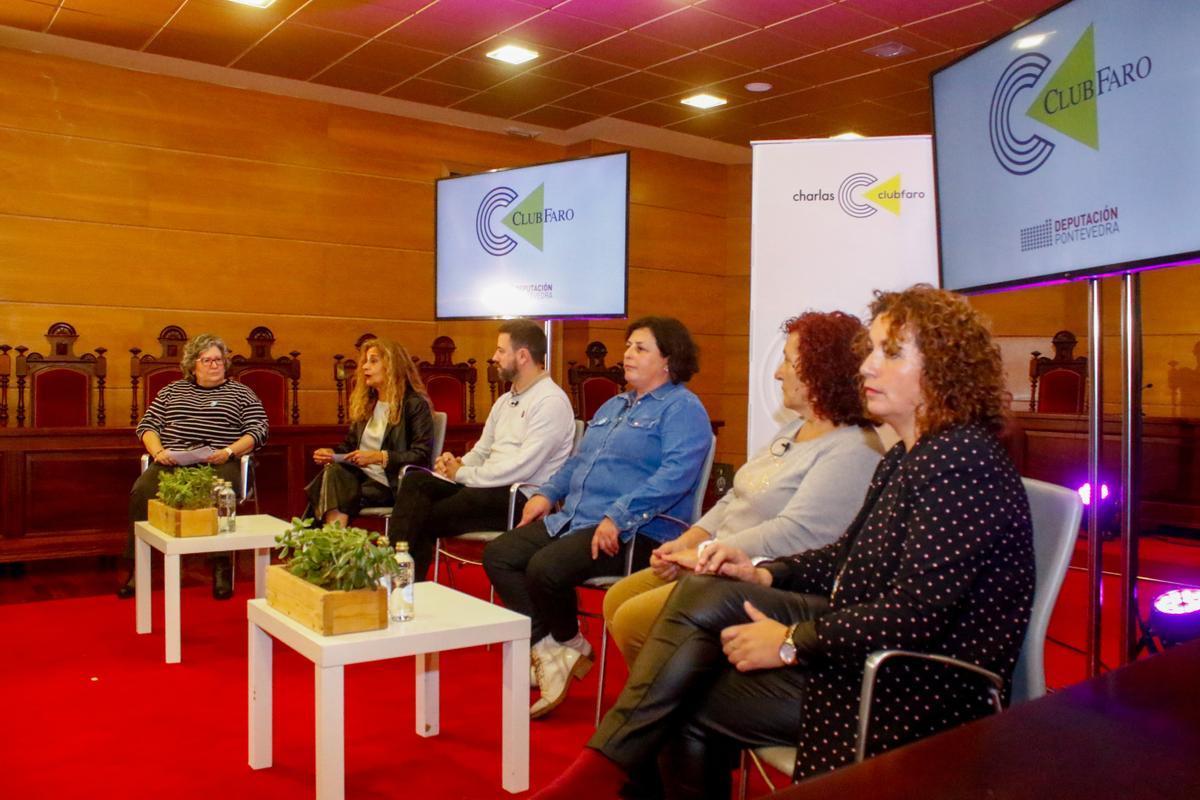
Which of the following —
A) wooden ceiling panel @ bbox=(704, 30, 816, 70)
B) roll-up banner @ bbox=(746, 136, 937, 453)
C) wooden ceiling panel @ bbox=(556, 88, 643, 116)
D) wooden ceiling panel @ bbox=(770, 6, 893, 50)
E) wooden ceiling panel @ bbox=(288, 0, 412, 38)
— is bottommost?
roll-up banner @ bbox=(746, 136, 937, 453)

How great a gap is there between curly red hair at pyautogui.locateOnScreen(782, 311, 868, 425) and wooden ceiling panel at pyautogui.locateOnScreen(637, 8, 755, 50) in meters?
3.94

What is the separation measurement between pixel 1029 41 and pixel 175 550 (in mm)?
3204

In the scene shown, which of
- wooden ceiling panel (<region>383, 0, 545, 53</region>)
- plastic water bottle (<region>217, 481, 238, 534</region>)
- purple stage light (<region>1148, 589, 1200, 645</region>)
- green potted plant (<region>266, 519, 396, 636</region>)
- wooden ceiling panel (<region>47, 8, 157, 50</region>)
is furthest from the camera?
wooden ceiling panel (<region>47, 8, 157, 50</region>)

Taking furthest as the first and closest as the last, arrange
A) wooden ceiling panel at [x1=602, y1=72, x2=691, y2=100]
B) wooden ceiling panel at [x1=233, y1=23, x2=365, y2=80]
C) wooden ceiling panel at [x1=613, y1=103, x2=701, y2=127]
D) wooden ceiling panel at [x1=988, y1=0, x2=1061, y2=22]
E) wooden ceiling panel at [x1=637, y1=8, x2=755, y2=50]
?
wooden ceiling panel at [x1=613, y1=103, x2=701, y2=127] → wooden ceiling panel at [x1=602, y1=72, x2=691, y2=100] → wooden ceiling panel at [x1=233, y1=23, x2=365, y2=80] → wooden ceiling panel at [x1=637, y1=8, x2=755, y2=50] → wooden ceiling panel at [x1=988, y1=0, x2=1061, y2=22]

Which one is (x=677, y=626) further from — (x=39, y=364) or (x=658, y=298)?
(x=658, y=298)

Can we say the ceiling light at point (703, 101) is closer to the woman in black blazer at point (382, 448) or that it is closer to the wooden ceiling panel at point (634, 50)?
the wooden ceiling panel at point (634, 50)

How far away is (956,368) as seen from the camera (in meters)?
1.79

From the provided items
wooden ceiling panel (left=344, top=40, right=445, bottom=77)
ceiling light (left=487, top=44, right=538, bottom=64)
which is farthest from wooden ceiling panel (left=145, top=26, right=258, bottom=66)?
ceiling light (left=487, top=44, right=538, bottom=64)

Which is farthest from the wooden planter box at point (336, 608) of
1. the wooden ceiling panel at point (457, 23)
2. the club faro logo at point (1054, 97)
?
the wooden ceiling panel at point (457, 23)

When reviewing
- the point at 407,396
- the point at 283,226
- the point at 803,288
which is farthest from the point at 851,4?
the point at 283,226

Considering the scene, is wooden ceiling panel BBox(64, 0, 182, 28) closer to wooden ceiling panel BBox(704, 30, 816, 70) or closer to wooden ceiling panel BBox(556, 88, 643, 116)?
wooden ceiling panel BBox(556, 88, 643, 116)

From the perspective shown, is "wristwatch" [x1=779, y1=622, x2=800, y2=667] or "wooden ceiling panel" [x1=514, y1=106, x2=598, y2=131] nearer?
"wristwatch" [x1=779, y1=622, x2=800, y2=667]

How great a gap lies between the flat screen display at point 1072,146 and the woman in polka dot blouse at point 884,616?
0.55 m

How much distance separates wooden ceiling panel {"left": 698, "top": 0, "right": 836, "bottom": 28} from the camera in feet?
18.7
